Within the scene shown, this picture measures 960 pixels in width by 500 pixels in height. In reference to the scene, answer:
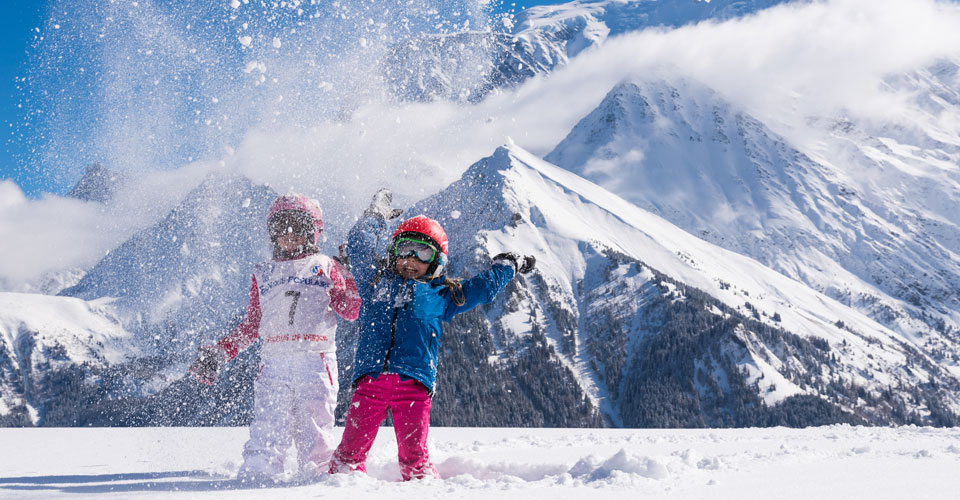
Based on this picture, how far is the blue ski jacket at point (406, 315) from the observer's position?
5.39 m

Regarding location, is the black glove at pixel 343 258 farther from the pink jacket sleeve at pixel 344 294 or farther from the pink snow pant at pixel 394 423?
the pink snow pant at pixel 394 423

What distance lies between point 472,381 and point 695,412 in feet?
164

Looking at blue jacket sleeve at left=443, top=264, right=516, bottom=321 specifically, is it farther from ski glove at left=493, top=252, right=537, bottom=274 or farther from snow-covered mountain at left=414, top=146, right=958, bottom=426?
snow-covered mountain at left=414, top=146, right=958, bottom=426

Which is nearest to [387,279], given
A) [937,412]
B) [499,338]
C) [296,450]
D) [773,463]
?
[296,450]

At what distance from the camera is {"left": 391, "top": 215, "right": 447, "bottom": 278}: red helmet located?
5668mm

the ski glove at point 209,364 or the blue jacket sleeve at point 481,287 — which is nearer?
the blue jacket sleeve at point 481,287

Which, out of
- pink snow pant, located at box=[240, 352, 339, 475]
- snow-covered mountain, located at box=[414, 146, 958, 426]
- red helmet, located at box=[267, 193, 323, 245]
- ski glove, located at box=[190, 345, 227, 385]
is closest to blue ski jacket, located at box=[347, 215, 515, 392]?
pink snow pant, located at box=[240, 352, 339, 475]

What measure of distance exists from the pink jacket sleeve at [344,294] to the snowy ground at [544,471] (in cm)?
146

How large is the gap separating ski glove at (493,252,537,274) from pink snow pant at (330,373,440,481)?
1.34m

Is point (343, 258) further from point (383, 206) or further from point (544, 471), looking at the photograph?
point (544, 471)

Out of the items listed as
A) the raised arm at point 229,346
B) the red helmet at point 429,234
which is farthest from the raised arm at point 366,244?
the raised arm at point 229,346

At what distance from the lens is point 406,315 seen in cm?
547

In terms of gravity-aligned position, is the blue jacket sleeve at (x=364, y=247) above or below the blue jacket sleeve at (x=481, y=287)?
above

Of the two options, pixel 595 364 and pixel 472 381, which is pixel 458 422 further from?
pixel 595 364
